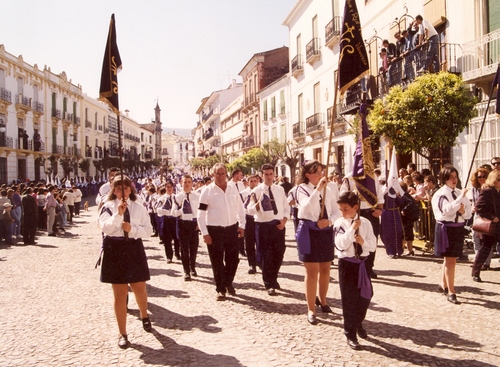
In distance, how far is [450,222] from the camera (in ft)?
20.8

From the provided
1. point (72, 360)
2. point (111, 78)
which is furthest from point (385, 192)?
point (72, 360)

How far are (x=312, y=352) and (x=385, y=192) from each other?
20.2ft

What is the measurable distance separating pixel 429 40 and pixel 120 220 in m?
11.6

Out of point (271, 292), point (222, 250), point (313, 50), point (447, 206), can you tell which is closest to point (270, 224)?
point (222, 250)

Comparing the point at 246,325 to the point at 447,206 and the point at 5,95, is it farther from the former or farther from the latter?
the point at 5,95

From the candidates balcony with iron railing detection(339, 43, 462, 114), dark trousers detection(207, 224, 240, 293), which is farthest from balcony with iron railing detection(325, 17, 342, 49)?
dark trousers detection(207, 224, 240, 293)

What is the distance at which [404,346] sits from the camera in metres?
4.67

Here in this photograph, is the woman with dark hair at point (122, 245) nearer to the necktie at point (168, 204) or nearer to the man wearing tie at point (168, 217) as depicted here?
the man wearing tie at point (168, 217)

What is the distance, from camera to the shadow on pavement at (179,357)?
4410 millimetres

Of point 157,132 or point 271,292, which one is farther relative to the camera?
point 157,132

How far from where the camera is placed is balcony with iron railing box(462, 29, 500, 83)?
11.6m

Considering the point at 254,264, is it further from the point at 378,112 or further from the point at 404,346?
the point at 378,112

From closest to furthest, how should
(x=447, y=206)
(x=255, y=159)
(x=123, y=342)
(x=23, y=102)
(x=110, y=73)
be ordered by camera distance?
(x=123, y=342), (x=110, y=73), (x=447, y=206), (x=255, y=159), (x=23, y=102)

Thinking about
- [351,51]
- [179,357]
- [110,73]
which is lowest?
[179,357]
